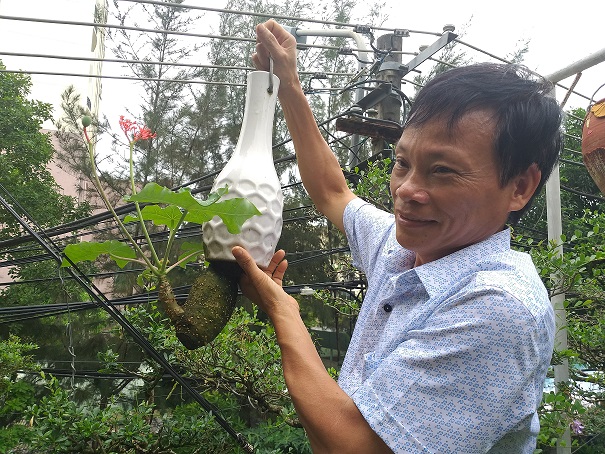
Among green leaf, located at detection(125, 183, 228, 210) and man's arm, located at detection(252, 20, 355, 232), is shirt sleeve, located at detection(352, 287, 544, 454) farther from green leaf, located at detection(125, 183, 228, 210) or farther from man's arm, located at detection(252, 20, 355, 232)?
man's arm, located at detection(252, 20, 355, 232)

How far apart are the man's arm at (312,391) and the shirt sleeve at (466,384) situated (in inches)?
1.1

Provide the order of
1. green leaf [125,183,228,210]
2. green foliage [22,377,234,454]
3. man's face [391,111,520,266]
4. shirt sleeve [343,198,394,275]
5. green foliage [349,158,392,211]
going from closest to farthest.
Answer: man's face [391,111,520,266] < green leaf [125,183,228,210] < shirt sleeve [343,198,394,275] < green foliage [22,377,234,454] < green foliage [349,158,392,211]

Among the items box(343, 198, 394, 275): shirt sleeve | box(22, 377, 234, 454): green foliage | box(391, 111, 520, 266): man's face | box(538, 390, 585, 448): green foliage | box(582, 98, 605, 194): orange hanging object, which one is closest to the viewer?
box(391, 111, 520, 266): man's face

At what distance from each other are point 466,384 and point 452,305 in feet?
0.37

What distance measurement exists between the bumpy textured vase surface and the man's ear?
429 millimetres

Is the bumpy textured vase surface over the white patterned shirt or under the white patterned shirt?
over

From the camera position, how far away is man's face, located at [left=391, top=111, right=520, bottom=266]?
858 millimetres

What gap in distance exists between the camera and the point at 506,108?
0.87m

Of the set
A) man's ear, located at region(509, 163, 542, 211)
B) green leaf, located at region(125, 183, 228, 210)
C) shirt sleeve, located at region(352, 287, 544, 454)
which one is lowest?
shirt sleeve, located at region(352, 287, 544, 454)

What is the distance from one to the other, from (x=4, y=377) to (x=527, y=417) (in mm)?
4962

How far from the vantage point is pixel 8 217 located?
6973 millimetres

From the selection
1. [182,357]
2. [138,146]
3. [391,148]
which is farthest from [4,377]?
[138,146]

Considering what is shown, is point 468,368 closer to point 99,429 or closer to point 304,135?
point 304,135

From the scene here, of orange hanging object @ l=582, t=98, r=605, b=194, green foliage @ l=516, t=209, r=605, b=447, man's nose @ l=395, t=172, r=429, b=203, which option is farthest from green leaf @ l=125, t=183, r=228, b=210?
green foliage @ l=516, t=209, r=605, b=447
